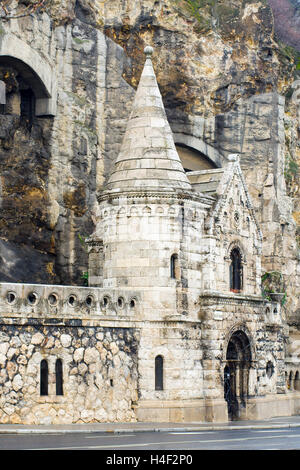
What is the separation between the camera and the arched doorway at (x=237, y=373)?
35.2m

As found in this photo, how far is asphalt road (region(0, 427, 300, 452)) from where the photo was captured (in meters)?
21.7

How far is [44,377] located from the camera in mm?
29438

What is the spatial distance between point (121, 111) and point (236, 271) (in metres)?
11.3

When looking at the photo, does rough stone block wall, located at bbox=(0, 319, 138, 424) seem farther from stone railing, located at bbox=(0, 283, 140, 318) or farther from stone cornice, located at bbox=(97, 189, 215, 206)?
stone cornice, located at bbox=(97, 189, 215, 206)

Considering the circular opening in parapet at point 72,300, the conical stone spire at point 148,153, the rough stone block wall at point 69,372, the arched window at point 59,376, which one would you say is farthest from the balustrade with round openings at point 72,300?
the conical stone spire at point 148,153

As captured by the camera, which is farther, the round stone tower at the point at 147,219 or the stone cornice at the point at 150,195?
the stone cornice at the point at 150,195

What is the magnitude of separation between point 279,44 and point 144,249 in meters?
23.5

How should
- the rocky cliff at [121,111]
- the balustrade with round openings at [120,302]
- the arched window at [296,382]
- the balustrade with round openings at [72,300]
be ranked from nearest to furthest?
the balustrade with round openings at [72,300], the balustrade with round openings at [120,302], the rocky cliff at [121,111], the arched window at [296,382]

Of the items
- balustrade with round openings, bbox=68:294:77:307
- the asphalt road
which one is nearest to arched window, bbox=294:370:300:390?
the asphalt road

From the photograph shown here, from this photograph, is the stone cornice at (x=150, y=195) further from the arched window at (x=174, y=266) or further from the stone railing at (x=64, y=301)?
the stone railing at (x=64, y=301)

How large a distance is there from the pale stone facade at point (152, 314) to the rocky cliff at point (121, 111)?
16.7 feet

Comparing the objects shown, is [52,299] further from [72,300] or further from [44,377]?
[44,377]

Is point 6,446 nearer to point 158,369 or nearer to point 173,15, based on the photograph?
point 158,369

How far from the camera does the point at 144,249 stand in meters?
32.8
